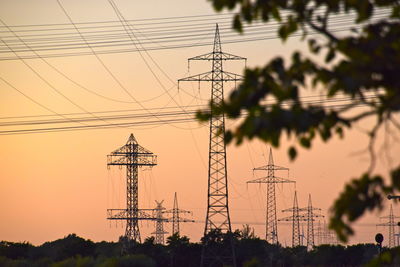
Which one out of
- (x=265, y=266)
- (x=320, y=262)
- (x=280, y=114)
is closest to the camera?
(x=280, y=114)

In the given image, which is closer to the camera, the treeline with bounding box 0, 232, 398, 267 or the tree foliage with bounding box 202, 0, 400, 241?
the tree foliage with bounding box 202, 0, 400, 241

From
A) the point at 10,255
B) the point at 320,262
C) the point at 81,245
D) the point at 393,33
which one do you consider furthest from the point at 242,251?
the point at 393,33

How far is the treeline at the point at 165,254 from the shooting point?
342ft

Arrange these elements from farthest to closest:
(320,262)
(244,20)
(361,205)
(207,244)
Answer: (320,262) < (207,244) < (244,20) < (361,205)

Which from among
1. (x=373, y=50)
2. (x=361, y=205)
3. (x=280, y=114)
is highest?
(x=373, y=50)

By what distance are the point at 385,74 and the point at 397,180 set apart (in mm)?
1940

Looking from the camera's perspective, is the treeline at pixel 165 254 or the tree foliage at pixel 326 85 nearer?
the tree foliage at pixel 326 85

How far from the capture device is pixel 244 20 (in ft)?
63.2

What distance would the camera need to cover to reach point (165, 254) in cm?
12125

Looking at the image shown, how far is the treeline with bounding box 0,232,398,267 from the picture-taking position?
104250 mm

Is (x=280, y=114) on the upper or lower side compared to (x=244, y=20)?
lower

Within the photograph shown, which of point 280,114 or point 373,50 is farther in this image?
point 373,50

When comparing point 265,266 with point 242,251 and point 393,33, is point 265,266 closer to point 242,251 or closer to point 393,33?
point 242,251

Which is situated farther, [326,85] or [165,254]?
[165,254]
